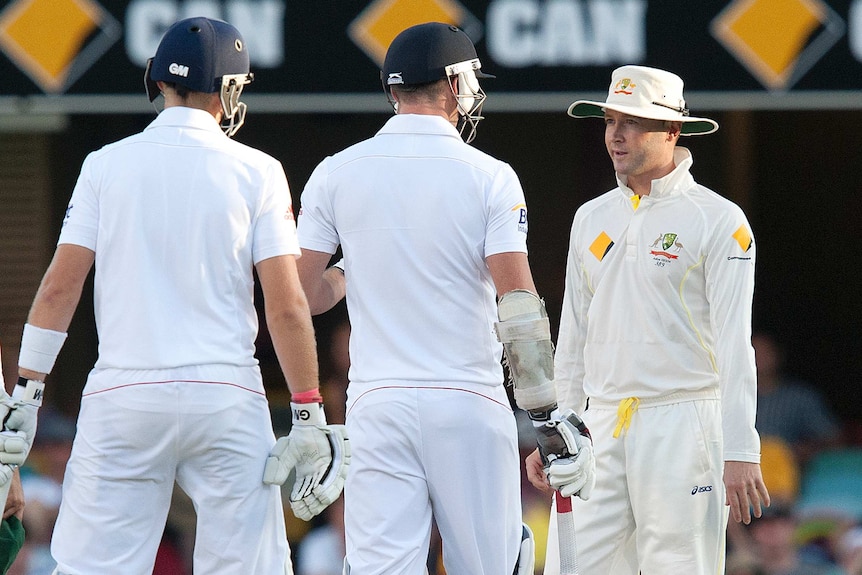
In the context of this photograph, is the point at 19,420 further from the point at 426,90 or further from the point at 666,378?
the point at 666,378

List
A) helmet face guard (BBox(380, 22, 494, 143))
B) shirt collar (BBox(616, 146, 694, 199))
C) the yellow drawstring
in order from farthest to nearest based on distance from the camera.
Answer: shirt collar (BBox(616, 146, 694, 199)) → the yellow drawstring → helmet face guard (BBox(380, 22, 494, 143))

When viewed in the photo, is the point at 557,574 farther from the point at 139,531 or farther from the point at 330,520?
the point at 330,520

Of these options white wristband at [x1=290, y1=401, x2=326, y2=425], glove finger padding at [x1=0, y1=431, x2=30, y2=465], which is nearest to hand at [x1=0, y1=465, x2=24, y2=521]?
glove finger padding at [x1=0, y1=431, x2=30, y2=465]

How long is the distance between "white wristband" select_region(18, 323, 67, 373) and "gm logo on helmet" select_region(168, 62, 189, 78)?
2.37 feet

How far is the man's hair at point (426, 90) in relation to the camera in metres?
3.97

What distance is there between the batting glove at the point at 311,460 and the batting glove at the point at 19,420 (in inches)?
24.2

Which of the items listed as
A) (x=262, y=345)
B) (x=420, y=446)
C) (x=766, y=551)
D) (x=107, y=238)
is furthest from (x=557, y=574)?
(x=262, y=345)

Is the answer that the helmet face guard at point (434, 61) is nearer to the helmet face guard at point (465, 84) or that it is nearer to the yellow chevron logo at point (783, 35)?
the helmet face guard at point (465, 84)

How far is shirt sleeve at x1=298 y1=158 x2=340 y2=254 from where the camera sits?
3953mm

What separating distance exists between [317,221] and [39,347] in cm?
80

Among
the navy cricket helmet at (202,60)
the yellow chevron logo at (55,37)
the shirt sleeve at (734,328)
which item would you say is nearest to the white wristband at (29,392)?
the navy cricket helmet at (202,60)

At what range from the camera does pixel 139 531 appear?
366cm

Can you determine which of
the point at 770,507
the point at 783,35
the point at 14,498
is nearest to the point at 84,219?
the point at 14,498

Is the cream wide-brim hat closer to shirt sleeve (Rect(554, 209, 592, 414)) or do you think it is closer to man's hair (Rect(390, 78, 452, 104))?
shirt sleeve (Rect(554, 209, 592, 414))
